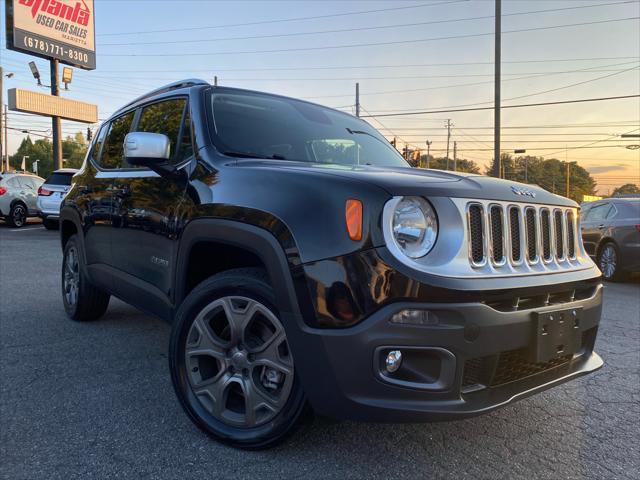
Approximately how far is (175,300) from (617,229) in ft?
26.4

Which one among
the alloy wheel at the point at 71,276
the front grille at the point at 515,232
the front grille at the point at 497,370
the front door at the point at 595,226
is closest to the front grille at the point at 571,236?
the front grille at the point at 515,232

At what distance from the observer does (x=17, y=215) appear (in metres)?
16.3

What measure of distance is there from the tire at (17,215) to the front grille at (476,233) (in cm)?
1727

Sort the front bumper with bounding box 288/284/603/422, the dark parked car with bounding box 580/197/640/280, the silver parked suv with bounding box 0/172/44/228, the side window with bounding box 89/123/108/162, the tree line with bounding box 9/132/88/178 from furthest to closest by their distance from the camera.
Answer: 1. the tree line with bounding box 9/132/88/178
2. the silver parked suv with bounding box 0/172/44/228
3. the dark parked car with bounding box 580/197/640/280
4. the side window with bounding box 89/123/108/162
5. the front bumper with bounding box 288/284/603/422

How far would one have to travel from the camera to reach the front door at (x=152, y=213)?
3000 mm

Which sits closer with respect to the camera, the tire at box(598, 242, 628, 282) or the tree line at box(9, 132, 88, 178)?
the tire at box(598, 242, 628, 282)

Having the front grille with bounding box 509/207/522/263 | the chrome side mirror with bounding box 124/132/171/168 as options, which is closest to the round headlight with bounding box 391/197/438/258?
the front grille with bounding box 509/207/522/263

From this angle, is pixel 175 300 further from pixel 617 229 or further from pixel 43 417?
pixel 617 229

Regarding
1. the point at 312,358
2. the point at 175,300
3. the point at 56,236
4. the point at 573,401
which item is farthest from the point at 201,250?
the point at 56,236

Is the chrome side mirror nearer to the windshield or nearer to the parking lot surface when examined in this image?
the windshield

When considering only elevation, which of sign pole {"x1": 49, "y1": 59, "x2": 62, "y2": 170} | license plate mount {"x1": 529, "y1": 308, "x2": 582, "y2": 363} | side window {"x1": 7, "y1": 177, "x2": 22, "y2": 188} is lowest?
license plate mount {"x1": 529, "y1": 308, "x2": 582, "y2": 363}

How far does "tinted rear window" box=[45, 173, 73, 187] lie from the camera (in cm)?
1455

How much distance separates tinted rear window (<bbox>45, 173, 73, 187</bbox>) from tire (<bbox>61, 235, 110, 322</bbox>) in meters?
10.8

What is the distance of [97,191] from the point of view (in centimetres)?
412
